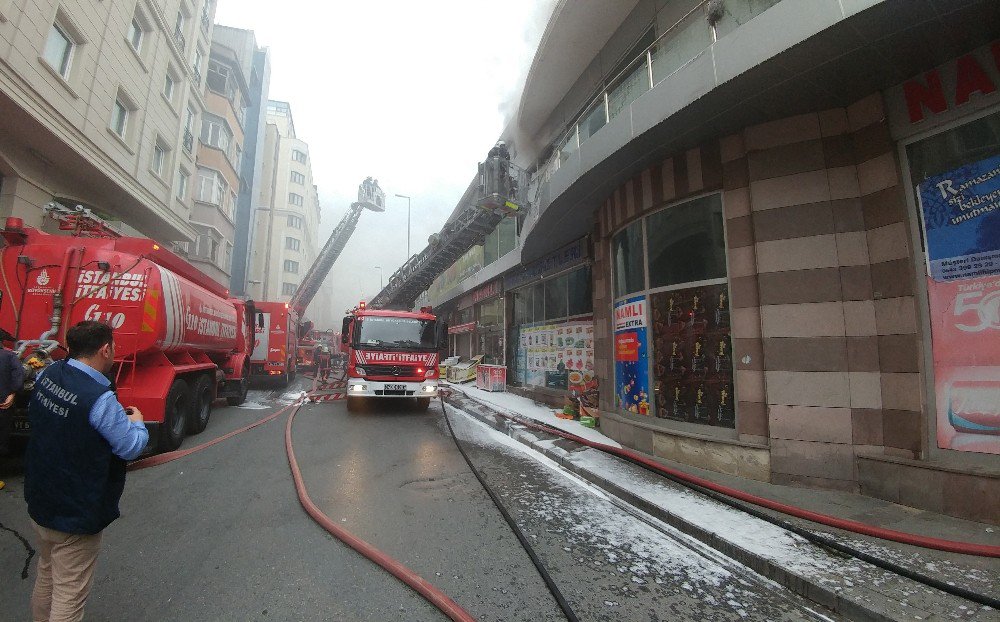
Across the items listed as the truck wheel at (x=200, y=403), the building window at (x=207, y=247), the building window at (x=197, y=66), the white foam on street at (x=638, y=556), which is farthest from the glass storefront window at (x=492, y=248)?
the building window at (x=197, y=66)

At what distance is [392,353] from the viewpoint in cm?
1000

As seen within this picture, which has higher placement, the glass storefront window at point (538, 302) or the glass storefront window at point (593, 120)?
the glass storefront window at point (593, 120)

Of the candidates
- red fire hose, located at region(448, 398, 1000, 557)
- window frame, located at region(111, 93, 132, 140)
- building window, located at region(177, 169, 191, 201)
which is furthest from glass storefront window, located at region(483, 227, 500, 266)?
building window, located at region(177, 169, 191, 201)

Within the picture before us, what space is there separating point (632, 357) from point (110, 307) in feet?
25.3

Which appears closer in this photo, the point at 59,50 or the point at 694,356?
the point at 694,356

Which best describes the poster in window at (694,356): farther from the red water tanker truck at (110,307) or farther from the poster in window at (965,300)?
the red water tanker truck at (110,307)

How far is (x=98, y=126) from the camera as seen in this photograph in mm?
10633

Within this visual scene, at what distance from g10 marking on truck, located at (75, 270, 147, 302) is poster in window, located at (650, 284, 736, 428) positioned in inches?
300

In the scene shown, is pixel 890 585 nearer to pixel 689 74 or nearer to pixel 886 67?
pixel 886 67

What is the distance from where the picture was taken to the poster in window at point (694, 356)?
5.34m

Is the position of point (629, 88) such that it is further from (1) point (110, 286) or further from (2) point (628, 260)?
(1) point (110, 286)

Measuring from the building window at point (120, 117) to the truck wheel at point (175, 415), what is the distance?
10323 millimetres

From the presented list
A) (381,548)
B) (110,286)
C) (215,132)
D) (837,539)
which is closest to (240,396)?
(110,286)

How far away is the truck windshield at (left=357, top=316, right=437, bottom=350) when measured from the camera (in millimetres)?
10172
